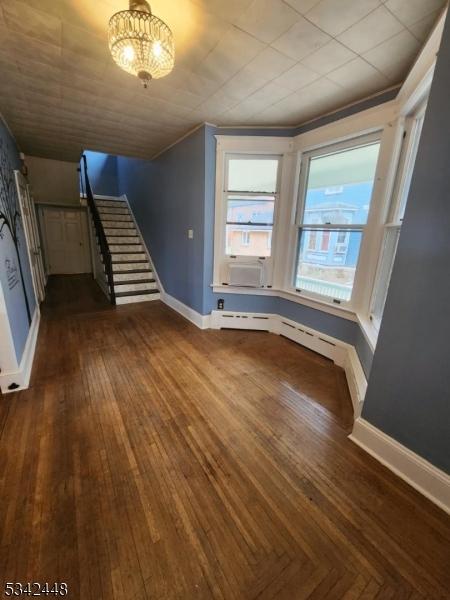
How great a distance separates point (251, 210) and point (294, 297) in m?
1.24

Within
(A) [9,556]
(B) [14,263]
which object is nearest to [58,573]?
(A) [9,556]

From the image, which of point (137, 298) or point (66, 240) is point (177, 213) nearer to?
point (137, 298)

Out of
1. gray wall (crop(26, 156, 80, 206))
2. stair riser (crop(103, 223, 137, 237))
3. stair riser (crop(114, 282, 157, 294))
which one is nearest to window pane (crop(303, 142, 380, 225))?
stair riser (crop(114, 282, 157, 294))

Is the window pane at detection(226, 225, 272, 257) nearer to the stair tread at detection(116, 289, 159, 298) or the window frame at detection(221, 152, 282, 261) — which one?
the window frame at detection(221, 152, 282, 261)

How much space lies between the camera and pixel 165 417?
1.90 meters

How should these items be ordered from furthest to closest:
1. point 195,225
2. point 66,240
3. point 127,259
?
1. point 66,240
2. point 127,259
3. point 195,225

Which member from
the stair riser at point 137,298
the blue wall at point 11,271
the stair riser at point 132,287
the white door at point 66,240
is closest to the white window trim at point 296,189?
the stair riser at point 137,298

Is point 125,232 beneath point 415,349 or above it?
above

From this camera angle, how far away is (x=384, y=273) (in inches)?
88.0

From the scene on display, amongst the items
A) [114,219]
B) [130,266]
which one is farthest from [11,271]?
[114,219]

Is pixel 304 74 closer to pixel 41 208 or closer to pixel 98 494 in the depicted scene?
pixel 98 494

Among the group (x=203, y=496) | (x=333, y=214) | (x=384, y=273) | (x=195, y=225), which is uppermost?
(x=333, y=214)

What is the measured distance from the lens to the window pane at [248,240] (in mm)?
3247

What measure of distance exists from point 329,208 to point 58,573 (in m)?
3.26
